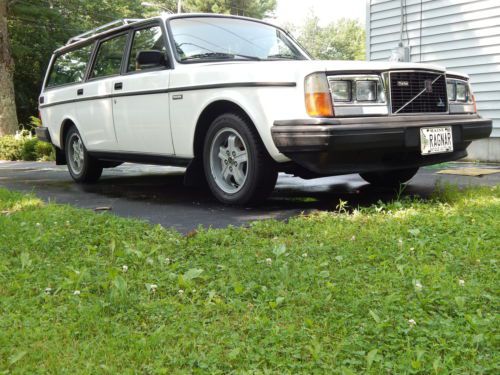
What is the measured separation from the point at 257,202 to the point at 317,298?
2.38 metres

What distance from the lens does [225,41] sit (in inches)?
213

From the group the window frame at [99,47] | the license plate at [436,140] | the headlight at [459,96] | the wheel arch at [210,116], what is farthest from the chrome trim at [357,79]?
the window frame at [99,47]

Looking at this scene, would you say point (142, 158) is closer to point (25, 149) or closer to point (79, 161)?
point (79, 161)

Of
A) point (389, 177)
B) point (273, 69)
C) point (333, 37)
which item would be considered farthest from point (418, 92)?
point (333, 37)

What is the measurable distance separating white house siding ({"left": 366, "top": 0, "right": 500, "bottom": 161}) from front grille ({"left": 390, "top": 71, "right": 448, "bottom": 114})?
14.4ft

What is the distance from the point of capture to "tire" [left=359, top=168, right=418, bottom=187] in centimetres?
586

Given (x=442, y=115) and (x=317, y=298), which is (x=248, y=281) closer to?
(x=317, y=298)

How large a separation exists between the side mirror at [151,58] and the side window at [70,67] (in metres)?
1.95

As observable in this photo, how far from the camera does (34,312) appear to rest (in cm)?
237

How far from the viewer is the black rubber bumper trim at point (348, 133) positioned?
409cm

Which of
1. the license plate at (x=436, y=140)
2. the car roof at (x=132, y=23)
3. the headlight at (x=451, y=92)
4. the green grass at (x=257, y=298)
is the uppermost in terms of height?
the car roof at (x=132, y=23)

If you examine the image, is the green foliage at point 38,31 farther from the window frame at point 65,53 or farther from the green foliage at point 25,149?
the window frame at point 65,53

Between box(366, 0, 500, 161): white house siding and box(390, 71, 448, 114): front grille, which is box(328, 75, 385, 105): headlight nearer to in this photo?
box(390, 71, 448, 114): front grille

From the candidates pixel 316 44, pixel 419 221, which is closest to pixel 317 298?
pixel 419 221
